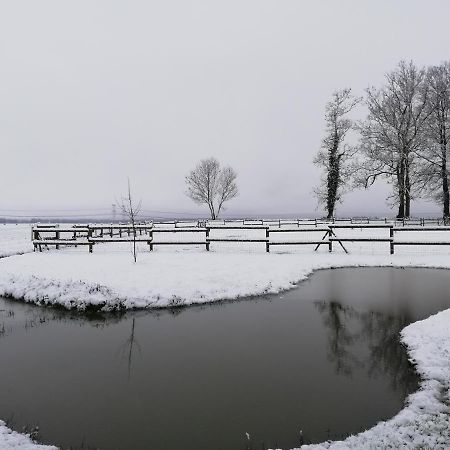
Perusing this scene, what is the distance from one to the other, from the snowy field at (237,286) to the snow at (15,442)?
15 millimetres

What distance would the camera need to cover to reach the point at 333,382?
4.64 meters

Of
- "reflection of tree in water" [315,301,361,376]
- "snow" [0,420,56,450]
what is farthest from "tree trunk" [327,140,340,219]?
"snow" [0,420,56,450]

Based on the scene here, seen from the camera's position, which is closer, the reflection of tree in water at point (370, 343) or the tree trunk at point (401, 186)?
the reflection of tree in water at point (370, 343)

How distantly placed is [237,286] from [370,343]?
4422mm

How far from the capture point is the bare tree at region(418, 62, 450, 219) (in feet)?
97.5

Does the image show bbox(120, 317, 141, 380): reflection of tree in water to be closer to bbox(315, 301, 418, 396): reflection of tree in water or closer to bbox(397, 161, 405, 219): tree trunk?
bbox(315, 301, 418, 396): reflection of tree in water

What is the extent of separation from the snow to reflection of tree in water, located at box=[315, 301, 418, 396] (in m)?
3.73

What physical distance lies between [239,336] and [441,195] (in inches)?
1348

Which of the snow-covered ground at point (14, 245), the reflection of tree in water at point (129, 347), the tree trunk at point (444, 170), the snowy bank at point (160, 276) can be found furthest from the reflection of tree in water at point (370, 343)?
the tree trunk at point (444, 170)

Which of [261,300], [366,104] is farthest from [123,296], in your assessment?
[366,104]

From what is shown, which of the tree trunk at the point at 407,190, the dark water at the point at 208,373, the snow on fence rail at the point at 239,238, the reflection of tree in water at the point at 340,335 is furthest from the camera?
the tree trunk at the point at 407,190

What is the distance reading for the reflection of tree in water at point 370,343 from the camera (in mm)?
4926

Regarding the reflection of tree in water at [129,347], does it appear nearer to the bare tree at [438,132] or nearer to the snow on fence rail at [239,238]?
the snow on fence rail at [239,238]

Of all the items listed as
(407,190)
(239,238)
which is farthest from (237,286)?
(407,190)
